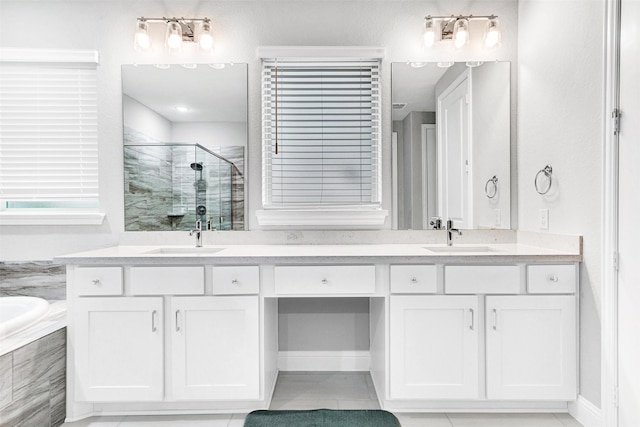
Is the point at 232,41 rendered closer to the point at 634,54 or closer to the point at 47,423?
the point at 634,54

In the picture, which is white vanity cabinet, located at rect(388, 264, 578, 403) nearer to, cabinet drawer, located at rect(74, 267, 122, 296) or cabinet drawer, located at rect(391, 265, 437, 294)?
cabinet drawer, located at rect(391, 265, 437, 294)

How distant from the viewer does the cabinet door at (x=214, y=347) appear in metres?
1.94

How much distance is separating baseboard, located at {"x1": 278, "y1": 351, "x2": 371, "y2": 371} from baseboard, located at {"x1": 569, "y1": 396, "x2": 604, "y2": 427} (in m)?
1.17

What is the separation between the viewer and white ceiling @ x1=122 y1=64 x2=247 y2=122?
2.55 metres

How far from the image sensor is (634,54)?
5.26ft

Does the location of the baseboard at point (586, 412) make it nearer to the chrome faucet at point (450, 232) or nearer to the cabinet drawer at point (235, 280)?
the chrome faucet at point (450, 232)

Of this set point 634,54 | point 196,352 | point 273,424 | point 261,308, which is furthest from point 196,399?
point 634,54

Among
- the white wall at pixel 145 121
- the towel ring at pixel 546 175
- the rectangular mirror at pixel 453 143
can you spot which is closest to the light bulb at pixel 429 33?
the rectangular mirror at pixel 453 143

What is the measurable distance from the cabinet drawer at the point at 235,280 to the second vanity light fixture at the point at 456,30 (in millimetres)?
1858

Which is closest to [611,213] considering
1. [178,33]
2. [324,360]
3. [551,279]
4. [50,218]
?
[551,279]

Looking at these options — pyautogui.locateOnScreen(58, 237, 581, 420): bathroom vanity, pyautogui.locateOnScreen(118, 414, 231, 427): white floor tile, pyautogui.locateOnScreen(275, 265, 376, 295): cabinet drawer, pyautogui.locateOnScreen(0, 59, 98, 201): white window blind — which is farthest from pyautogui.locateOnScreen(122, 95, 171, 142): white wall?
pyautogui.locateOnScreen(118, 414, 231, 427): white floor tile

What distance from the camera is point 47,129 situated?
254 centimetres

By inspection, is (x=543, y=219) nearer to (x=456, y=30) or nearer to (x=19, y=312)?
(x=456, y=30)

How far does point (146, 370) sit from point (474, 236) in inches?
84.0
